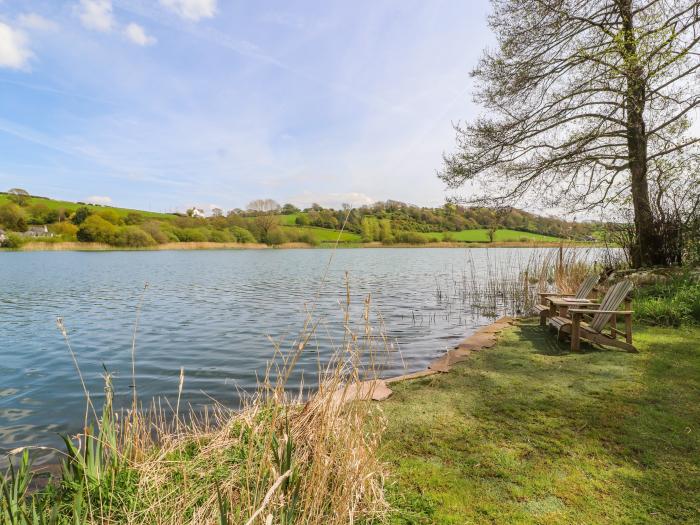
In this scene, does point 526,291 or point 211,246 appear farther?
point 211,246

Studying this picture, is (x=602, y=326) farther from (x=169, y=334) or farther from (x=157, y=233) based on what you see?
(x=157, y=233)

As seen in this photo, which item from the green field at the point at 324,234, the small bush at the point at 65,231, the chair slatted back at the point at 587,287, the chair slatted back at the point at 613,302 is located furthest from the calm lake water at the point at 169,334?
the green field at the point at 324,234

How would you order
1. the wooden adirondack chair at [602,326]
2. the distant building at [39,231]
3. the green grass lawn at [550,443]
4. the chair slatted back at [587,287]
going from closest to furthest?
the green grass lawn at [550,443]
the wooden adirondack chair at [602,326]
the chair slatted back at [587,287]
the distant building at [39,231]

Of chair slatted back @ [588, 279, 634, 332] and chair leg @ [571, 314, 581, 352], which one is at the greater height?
chair slatted back @ [588, 279, 634, 332]

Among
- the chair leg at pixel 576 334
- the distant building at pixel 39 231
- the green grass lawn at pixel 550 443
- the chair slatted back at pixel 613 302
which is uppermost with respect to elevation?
the distant building at pixel 39 231

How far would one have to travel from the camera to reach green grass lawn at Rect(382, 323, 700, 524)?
2.58 metres

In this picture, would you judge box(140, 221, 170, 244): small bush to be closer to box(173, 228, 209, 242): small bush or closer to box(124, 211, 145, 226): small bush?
box(173, 228, 209, 242): small bush

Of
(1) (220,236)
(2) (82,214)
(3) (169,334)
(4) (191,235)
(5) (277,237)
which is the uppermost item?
(2) (82,214)

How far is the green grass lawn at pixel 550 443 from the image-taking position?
258 centimetres

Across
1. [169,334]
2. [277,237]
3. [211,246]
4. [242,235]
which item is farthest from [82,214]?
[169,334]

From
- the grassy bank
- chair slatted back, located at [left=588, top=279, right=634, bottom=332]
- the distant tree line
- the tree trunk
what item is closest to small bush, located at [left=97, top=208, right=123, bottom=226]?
the distant tree line

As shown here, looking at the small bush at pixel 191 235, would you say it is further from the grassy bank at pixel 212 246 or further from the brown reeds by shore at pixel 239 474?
the brown reeds by shore at pixel 239 474

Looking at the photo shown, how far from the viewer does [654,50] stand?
7762 millimetres

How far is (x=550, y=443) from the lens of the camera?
11.1 ft
